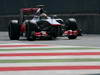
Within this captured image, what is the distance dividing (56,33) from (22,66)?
9.95 meters

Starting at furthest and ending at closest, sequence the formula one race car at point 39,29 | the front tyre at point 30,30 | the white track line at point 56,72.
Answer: the formula one race car at point 39,29 → the front tyre at point 30,30 → the white track line at point 56,72

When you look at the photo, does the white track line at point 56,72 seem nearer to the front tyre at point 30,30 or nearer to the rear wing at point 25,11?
the front tyre at point 30,30

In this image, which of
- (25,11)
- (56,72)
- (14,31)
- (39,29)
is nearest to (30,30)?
(39,29)

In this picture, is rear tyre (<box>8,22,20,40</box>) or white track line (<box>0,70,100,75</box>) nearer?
white track line (<box>0,70,100,75</box>)

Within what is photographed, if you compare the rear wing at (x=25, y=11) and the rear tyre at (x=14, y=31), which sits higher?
the rear wing at (x=25, y=11)

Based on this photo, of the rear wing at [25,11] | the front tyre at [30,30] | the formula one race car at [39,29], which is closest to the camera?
the front tyre at [30,30]

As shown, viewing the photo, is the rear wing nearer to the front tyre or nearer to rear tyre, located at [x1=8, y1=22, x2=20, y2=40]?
rear tyre, located at [x1=8, y1=22, x2=20, y2=40]

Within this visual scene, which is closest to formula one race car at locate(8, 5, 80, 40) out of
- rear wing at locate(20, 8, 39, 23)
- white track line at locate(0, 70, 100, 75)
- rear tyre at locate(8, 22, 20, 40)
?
rear tyre at locate(8, 22, 20, 40)

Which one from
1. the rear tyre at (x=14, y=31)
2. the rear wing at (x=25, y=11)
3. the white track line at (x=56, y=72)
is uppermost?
the white track line at (x=56, y=72)

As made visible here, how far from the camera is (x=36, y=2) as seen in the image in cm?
2752

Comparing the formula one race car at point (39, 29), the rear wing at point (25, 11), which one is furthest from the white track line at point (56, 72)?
the rear wing at point (25, 11)

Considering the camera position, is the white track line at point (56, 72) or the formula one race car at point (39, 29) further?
the formula one race car at point (39, 29)

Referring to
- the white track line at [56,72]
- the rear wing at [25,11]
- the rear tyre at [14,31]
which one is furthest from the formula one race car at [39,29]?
the white track line at [56,72]

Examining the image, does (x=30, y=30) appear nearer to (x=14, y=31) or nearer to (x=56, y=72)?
(x=14, y=31)
